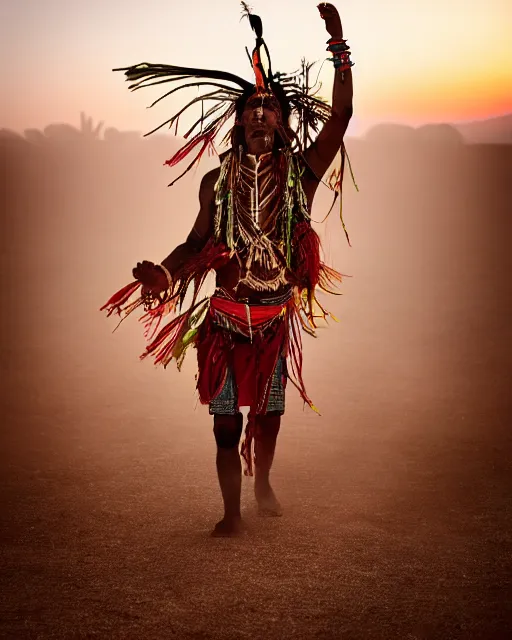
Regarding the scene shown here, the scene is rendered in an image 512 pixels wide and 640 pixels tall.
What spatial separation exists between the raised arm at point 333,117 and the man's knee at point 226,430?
106 centimetres

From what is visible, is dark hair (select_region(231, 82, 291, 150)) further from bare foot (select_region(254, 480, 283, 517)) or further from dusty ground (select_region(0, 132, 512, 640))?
dusty ground (select_region(0, 132, 512, 640))

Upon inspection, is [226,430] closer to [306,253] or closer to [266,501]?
[266,501]

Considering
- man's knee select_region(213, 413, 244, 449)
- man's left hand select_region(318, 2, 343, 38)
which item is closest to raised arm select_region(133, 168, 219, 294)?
man's knee select_region(213, 413, 244, 449)

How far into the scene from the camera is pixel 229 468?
4145 millimetres

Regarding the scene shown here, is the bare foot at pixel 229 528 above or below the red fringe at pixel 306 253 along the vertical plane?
below

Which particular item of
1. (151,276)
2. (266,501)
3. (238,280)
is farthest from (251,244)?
(266,501)

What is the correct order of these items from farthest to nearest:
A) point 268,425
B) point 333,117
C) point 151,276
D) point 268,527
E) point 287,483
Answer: point 287,483
point 268,425
point 268,527
point 333,117
point 151,276

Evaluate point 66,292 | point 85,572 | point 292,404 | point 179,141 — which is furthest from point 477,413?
point 179,141

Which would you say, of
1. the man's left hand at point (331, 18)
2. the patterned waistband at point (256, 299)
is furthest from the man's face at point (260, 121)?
the patterned waistband at point (256, 299)

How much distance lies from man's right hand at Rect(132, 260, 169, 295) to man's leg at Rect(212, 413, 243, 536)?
0.59 m

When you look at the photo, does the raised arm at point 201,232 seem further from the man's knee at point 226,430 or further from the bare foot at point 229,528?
the bare foot at point 229,528

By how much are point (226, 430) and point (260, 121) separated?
49.3 inches

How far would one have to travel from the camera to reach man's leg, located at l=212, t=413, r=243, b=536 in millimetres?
4097

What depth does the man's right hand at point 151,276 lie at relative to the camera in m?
3.89
